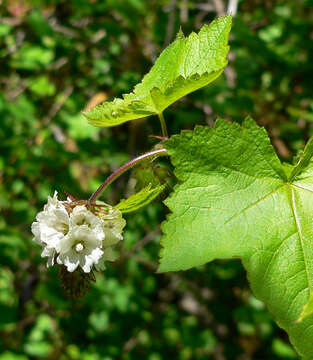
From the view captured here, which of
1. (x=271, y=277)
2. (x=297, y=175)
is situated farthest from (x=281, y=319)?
(x=297, y=175)

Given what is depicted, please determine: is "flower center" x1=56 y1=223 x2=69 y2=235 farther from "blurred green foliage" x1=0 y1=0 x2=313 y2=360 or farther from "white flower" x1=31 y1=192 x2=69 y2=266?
"blurred green foliage" x1=0 y1=0 x2=313 y2=360

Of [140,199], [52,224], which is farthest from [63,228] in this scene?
[140,199]

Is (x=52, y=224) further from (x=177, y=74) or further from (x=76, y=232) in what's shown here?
(x=177, y=74)

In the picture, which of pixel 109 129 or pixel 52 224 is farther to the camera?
pixel 109 129

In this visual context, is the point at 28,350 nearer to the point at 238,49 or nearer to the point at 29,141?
the point at 29,141

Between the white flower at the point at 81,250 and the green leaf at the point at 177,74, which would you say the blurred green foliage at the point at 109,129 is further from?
the white flower at the point at 81,250

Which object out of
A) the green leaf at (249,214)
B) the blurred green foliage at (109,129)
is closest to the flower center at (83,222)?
the green leaf at (249,214)

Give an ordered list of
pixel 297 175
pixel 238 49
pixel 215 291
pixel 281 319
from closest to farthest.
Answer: pixel 281 319 → pixel 297 175 → pixel 238 49 → pixel 215 291
